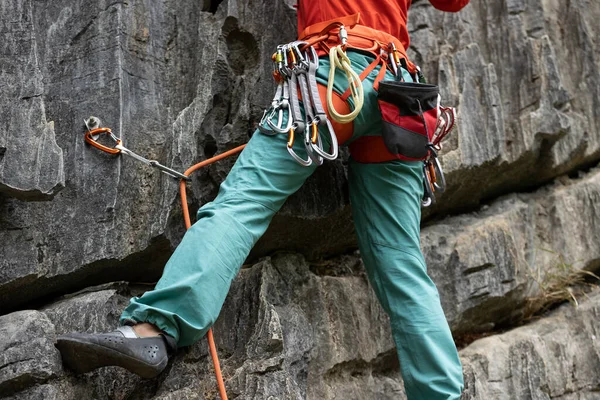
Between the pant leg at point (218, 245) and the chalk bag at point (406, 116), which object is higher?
the chalk bag at point (406, 116)

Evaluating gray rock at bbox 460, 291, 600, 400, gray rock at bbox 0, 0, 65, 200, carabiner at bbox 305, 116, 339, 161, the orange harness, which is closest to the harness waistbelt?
the orange harness

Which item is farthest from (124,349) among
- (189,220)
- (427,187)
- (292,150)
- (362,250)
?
(427,187)

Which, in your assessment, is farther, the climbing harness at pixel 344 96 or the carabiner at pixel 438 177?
the carabiner at pixel 438 177

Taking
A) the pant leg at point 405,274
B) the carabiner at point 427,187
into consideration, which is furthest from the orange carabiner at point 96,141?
the carabiner at point 427,187

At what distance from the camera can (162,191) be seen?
443 cm

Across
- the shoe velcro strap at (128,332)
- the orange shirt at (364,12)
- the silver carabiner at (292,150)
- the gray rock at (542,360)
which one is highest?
the orange shirt at (364,12)

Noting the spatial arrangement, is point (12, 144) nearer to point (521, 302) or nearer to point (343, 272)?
point (343, 272)

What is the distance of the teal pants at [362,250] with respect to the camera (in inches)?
135

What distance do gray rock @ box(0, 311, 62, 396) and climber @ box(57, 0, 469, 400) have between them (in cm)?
9

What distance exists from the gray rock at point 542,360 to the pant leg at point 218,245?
199 centimetres

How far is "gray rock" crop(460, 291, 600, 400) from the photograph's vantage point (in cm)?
508

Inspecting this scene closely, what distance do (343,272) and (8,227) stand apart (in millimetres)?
2001

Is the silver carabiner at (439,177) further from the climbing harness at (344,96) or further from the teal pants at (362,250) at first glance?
the climbing harness at (344,96)

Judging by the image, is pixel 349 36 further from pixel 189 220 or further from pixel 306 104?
pixel 189 220
